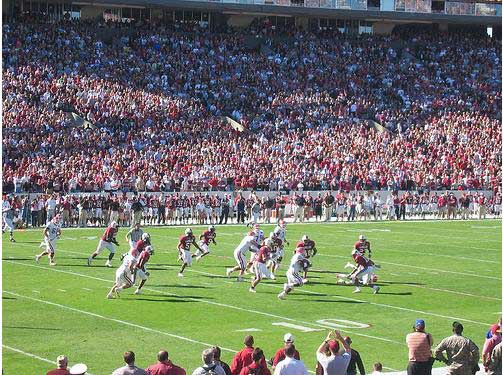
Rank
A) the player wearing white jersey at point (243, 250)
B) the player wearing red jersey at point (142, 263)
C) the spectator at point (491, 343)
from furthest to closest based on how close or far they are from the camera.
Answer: the player wearing white jersey at point (243, 250) < the player wearing red jersey at point (142, 263) < the spectator at point (491, 343)

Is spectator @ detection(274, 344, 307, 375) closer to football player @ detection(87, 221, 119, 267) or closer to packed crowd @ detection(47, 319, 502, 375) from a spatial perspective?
packed crowd @ detection(47, 319, 502, 375)

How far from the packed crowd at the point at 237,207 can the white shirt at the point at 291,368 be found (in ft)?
74.1

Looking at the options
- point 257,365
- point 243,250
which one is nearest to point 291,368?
point 257,365

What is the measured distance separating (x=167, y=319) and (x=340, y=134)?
31.1m

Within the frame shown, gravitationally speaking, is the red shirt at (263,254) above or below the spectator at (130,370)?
below

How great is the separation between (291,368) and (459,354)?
2.77 metres

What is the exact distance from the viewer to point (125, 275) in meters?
21.2

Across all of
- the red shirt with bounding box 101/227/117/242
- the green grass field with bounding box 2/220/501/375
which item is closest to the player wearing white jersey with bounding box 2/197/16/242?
the green grass field with bounding box 2/220/501/375

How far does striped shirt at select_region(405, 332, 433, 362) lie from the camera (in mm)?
12867

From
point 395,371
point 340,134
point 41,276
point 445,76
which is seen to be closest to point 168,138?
point 340,134

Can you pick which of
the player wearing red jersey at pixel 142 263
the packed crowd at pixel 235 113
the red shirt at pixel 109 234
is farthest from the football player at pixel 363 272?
the packed crowd at pixel 235 113

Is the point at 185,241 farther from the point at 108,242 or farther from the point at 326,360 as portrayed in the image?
the point at 326,360

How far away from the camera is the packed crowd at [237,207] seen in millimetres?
37094

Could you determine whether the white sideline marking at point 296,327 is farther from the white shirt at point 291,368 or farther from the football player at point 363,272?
the white shirt at point 291,368
